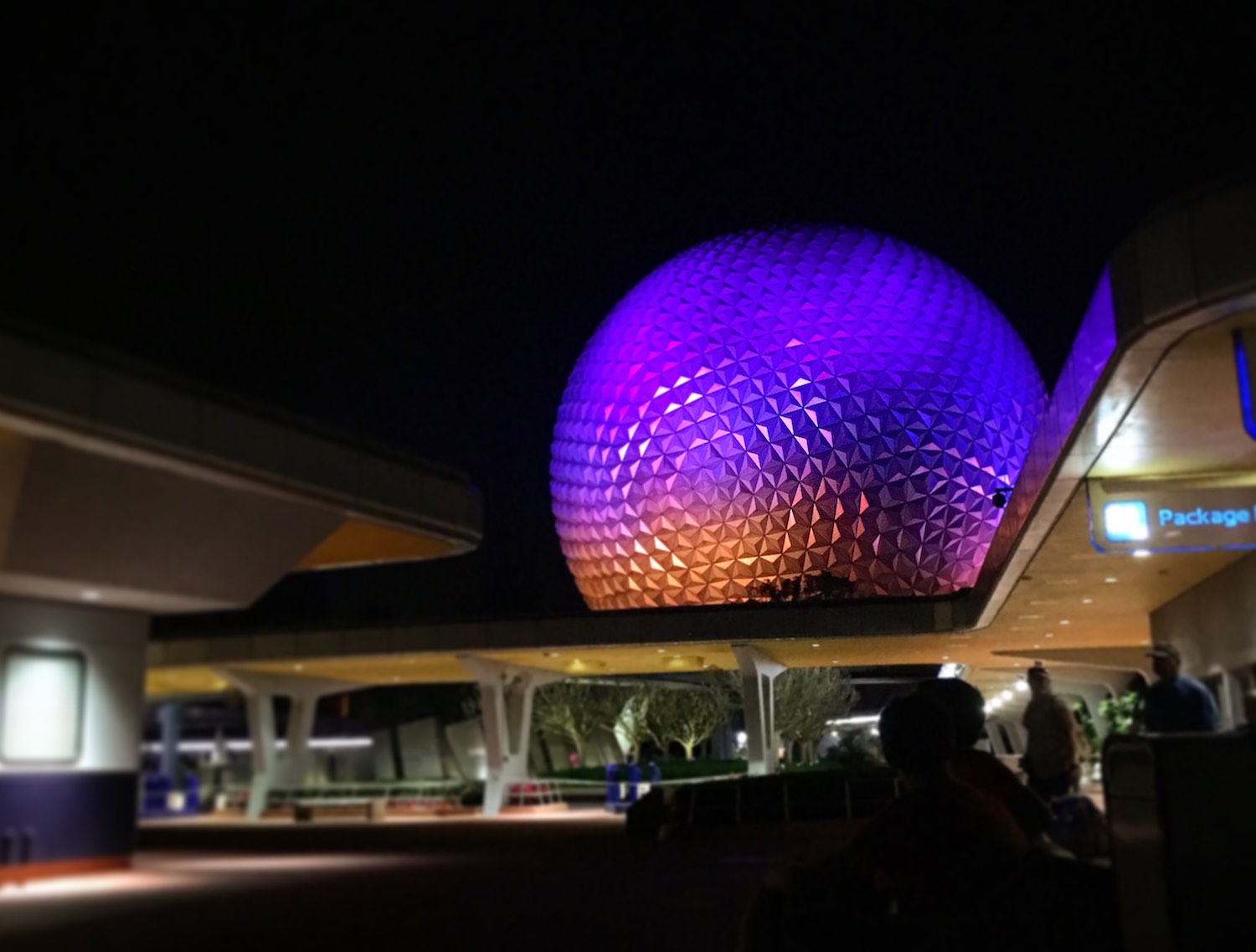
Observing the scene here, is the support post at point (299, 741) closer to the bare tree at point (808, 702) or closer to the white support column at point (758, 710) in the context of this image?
the white support column at point (758, 710)

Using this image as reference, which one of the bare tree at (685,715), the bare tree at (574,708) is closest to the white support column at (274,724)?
the bare tree at (574,708)

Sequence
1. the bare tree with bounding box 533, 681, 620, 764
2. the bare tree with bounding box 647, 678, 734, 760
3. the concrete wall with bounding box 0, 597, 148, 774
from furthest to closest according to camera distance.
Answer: the bare tree with bounding box 533, 681, 620, 764, the bare tree with bounding box 647, 678, 734, 760, the concrete wall with bounding box 0, 597, 148, 774

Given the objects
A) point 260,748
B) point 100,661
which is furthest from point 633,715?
point 100,661

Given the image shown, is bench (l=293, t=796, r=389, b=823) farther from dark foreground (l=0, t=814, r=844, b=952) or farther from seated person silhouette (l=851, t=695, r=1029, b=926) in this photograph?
seated person silhouette (l=851, t=695, r=1029, b=926)

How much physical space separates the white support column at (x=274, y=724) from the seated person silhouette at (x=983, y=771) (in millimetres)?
18427

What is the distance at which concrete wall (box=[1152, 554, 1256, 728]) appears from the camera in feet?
59.8

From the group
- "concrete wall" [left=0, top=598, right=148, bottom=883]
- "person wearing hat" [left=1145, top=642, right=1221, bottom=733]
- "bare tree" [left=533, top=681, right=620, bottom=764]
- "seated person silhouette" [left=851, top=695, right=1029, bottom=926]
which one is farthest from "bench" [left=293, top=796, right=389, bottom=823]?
"seated person silhouette" [left=851, top=695, right=1029, bottom=926]

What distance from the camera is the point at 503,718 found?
35938mm

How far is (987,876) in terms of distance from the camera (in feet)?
15.5

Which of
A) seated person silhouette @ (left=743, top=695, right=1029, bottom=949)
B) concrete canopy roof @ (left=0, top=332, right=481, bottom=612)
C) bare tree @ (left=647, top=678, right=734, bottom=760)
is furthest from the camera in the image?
bare tree @ (left=647, top=678, right=734, bottom=760)

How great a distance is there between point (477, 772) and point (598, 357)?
18.6 meters

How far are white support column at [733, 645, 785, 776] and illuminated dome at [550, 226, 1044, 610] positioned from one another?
4.42 m

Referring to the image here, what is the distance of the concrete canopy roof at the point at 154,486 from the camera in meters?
9.88

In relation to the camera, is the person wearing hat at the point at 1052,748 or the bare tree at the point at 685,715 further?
the bare tree at the point at 685,715
